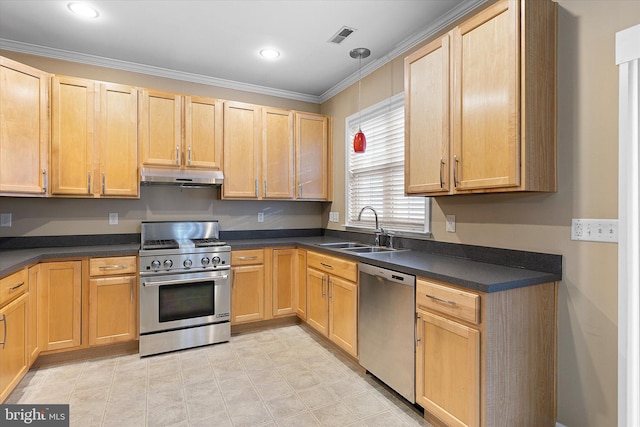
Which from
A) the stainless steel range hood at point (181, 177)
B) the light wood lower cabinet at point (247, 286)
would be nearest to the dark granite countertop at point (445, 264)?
the stainless steel range hood at point (181, 177)

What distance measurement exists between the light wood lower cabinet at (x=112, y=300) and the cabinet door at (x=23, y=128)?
805 millimetres

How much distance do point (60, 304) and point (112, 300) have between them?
37cm

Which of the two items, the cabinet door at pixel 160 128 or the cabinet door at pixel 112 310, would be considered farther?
the cabinet door at pixel 160 128

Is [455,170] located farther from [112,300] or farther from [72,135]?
[72,135]

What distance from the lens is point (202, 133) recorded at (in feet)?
11.5

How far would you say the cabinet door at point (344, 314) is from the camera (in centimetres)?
270

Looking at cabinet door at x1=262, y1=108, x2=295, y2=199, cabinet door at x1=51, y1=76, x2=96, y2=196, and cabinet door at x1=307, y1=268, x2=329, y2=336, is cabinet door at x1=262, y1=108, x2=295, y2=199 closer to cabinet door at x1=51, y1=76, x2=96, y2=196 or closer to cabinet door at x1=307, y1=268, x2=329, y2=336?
cabinet door at x1=307, y1=268, x2=329, y2=336

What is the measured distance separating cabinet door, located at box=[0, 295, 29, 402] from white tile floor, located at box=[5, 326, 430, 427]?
187mm

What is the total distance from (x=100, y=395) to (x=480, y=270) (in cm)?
265

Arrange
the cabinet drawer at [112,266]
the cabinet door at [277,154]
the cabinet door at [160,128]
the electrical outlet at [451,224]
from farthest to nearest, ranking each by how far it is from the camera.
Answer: the cabinet door at [277,154]
the cabinet door at [160,128]
the cabinet drawer at [112,266]
the electrical outlet at [451,224]

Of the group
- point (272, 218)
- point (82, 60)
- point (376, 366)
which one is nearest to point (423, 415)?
point (376, 366)

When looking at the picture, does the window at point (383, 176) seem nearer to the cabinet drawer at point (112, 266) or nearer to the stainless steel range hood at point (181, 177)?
the stainless steel range hood at point (181, 177)

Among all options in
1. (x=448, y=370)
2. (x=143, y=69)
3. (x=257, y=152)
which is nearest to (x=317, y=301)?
(x=448, y=370)

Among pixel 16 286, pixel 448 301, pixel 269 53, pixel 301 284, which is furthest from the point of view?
pixel 301 284
